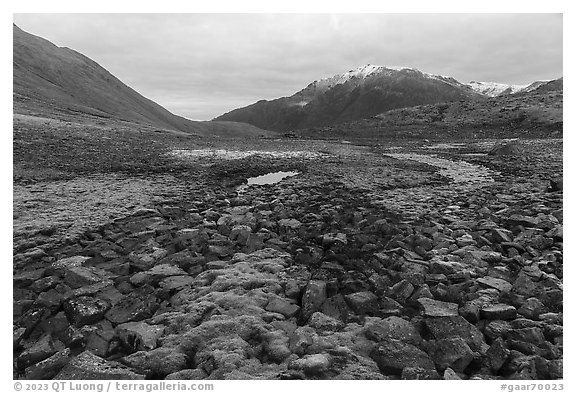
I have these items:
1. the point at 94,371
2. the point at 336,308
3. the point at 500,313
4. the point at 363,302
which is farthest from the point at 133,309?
the point at 500,313

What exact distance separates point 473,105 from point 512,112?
44.4 feet

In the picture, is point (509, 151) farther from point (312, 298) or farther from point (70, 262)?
point (70, 262)

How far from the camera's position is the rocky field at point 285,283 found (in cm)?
504

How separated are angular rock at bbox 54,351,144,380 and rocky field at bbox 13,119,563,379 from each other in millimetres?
21

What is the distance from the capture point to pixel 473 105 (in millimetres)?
74938

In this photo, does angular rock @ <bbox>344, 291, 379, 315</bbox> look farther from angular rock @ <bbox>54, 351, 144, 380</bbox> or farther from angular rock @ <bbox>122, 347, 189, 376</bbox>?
angular rock @ <bbox>54, 351, 144, 380</bbox>

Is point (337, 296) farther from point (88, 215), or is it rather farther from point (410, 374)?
point (88, 215)

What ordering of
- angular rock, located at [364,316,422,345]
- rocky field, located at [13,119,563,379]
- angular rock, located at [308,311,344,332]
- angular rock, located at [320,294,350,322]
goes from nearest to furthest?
rocky field, located at [13,119,563,379] < angular rock, located at [364,316,422,345] < angular rock, located at [308,311,344,332] < angular rock, located at [320,294,350,322]

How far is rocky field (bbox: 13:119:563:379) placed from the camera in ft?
16.5

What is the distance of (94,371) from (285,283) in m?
3.73

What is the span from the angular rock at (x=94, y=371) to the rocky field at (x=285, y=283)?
2cm

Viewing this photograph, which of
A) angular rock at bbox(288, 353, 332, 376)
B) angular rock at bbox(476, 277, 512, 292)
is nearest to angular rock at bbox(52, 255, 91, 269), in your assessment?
angular rock at bbox(288, 353, 332, 376)

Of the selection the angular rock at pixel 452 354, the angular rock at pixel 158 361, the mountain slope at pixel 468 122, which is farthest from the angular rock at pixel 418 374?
the mountain slope at pixel 468 122

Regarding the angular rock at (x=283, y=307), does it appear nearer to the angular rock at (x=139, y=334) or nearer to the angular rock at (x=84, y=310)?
the angular rock at (x=139, y=334)
